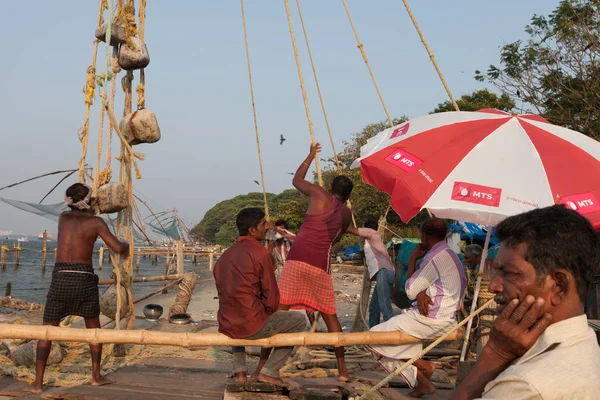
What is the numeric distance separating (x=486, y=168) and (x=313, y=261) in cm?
191

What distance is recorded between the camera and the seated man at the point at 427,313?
4336 millimetres

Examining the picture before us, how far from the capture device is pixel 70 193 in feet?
16.6

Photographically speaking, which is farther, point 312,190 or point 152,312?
point 152,312

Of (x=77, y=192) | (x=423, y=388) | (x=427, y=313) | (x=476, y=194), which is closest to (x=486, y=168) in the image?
(x=476, y=194)

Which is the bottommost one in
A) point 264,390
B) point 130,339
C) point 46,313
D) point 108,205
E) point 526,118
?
point 264,390

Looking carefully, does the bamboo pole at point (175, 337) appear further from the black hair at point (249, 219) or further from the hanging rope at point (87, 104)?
the hanging rope at point (87, 104)

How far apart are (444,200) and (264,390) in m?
1.77

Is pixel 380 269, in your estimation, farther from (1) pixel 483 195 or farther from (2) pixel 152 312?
(1) pixel 483 195

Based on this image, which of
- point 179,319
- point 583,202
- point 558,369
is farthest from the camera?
point 179,319

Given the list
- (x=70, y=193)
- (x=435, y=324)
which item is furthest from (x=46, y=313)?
(x=435, y=324)

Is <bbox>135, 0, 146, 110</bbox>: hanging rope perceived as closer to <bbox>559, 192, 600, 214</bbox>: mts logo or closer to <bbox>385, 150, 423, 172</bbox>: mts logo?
<bbox>385, 150, 423, 172</bbox>: mts logo

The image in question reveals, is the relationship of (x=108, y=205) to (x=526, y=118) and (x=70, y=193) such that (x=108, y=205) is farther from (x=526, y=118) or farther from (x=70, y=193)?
(x=526, y=118)

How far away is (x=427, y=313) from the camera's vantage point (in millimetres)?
4375

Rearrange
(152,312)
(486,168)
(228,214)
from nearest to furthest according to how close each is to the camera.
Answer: (486,168), (152,312), (228,214)
